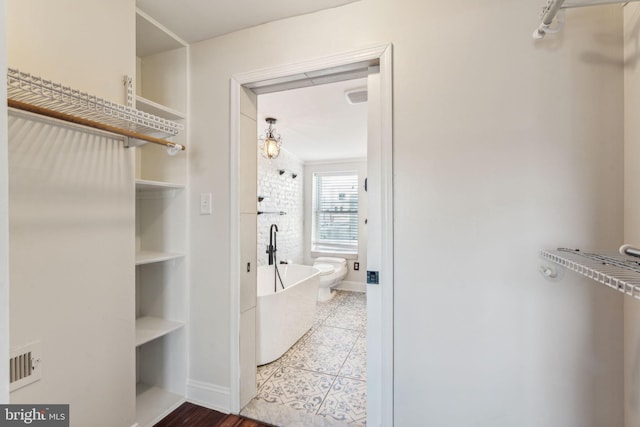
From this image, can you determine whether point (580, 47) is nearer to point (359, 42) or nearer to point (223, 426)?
point (359, 42)

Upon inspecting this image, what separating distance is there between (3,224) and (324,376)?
2.27 m

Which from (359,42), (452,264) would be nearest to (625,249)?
(452,264)

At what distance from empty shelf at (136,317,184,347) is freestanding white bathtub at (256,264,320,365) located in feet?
2.19

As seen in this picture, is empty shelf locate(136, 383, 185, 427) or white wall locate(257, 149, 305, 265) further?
white wall locate(257, 149, 305, 265)

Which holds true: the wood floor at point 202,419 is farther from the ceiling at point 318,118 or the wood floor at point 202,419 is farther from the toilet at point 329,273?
the ceiling at point 318,118

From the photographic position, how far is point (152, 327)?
70.2 inches

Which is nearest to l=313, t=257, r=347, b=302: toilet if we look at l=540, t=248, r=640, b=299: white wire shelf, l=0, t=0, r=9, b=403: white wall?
l=540, t=248, r=640, b=299: white wire shelf

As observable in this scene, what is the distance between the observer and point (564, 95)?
1.18m

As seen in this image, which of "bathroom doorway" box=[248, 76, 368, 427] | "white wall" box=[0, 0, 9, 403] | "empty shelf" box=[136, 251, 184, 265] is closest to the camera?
"white wall" box=[0, 0, 9, 403]

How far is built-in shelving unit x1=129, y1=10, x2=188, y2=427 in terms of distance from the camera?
184cm

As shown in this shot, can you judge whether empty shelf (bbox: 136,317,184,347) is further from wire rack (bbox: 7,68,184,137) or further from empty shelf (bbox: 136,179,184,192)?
wire rack (bbox: 7,68,184,137)

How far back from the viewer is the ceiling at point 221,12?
1.50 metres

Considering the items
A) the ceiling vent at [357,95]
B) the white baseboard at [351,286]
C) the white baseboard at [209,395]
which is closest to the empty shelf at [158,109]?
the ceiling vent at [357,95]

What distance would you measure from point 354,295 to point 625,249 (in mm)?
3879
